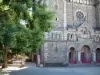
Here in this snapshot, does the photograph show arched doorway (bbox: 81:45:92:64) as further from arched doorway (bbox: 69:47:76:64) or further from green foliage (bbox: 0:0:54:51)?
green foliage (bbox: 0:0:54:51)

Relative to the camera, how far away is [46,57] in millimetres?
31875

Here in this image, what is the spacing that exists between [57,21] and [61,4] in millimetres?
3176

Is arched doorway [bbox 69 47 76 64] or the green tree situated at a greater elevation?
the green tree

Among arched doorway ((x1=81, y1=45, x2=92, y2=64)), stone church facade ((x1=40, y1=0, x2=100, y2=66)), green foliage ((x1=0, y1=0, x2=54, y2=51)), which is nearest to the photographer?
green foliage ((x1=0, y1=0, x2=54, y2=51))

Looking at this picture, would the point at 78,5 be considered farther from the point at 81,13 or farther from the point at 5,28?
the point at 5,28

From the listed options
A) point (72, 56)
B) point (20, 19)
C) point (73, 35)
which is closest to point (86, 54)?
point (72, 56)

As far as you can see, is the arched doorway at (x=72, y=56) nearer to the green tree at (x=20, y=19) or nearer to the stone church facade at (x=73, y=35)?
the stone church facade at (x=73, y=35)

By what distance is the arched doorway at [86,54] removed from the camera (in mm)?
35394

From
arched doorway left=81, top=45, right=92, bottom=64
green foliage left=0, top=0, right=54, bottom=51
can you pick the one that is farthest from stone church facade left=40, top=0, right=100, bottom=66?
green foliage left=0, top=0, right=54, bottom=51

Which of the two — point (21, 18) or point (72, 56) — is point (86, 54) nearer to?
point (72, 56)

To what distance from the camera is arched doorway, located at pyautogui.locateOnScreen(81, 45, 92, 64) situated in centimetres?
3539

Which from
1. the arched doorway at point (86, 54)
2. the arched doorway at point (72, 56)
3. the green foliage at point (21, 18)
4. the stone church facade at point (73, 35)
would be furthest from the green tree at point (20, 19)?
the arched doorway at point (86, 54)

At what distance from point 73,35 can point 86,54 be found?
4.85 metres

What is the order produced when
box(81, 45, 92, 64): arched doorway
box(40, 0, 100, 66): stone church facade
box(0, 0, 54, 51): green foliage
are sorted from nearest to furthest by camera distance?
1. box(0, 0, 54, 51): green foliage
2. box(40, 0, 100, 66): stone church facade
3. box(81, 45, 92, 64): arched doorway
